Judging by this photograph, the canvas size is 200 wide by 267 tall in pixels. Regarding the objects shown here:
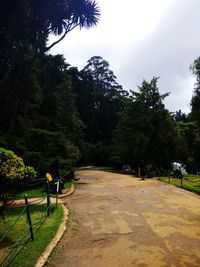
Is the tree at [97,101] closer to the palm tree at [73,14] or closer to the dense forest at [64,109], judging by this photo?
the dense forest at [64,109]

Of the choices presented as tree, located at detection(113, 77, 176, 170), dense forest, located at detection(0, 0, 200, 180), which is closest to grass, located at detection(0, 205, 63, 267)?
dense forest, located at detection(0, 0, 200, 180)

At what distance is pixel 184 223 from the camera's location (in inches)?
407

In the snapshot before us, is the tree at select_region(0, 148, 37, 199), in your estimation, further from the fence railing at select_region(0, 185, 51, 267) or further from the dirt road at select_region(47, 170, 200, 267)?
the dirt road at select_region(47, 170, 200, 267)

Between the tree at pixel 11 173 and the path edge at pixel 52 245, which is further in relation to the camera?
the tree at pixel 11 173

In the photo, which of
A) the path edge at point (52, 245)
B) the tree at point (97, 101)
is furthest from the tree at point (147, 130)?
the path edge at point (52, 245)

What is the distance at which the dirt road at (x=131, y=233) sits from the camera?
7215mm

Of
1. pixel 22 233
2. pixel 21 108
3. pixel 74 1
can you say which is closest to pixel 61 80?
pixel 21 108

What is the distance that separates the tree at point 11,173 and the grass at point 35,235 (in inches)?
41.5

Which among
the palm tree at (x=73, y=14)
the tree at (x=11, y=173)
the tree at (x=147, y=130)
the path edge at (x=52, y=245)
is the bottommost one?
the path edge at (x=52, y=245)

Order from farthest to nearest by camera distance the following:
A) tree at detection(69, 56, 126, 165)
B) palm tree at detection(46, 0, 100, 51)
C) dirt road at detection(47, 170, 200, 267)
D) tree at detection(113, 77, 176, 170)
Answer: tree at detection(69, 56, 126, 165) → tree at detection(113, 77, 176, 170) → palm tree at detection(46, 0, 100, 51) → dirt road at detection(47, 170, 200, 267)

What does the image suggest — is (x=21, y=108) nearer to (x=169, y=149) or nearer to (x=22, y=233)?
(x=169, y=149)

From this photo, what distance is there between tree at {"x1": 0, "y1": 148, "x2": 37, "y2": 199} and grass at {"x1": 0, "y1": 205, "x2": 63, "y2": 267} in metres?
1.05

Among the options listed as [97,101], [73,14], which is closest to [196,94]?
[73,14]

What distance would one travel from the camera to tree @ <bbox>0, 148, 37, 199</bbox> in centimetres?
929
